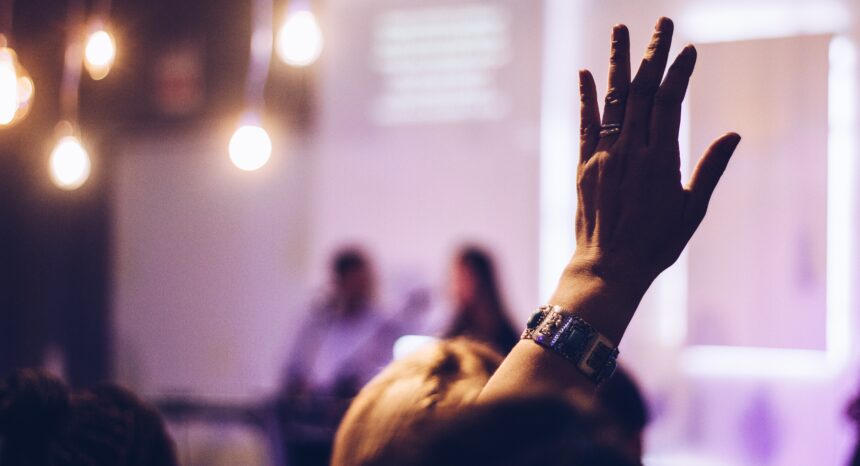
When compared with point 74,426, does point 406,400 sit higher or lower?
higher

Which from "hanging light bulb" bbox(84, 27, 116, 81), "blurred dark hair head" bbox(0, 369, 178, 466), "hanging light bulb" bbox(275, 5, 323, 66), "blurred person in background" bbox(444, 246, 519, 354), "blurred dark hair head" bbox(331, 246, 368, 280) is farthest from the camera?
"blurred dark hair head" bbox(331, 246, 368, 280)

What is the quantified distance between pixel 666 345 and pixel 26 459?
4.44 m

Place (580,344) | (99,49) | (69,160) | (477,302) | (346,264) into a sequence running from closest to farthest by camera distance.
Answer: (580,344) → (99,49) → (69,160) → (477,302) → (346,264)

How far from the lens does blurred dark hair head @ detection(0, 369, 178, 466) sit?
3.54ft

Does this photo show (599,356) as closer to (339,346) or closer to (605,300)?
(605,300)

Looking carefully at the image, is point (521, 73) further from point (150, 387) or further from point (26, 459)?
point (26, 459)

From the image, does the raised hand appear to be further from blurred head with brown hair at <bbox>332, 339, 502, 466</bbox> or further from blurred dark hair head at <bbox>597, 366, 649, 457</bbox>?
blurred dark hair head at <bbox>597, 366, 649, 457</bbox>

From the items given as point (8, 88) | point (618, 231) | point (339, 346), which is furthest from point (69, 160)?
point (618, 231)

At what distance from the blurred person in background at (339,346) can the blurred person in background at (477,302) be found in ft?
1.74

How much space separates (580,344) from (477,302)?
386cm

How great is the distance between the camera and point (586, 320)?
770mm

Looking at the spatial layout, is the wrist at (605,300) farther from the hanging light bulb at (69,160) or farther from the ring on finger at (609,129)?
the hanging light bulb at (69,160)

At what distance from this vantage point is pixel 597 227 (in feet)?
2.63

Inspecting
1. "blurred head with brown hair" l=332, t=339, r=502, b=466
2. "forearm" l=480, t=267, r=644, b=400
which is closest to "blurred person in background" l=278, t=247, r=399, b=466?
"blurred head with brown hair" l=332, t=339, r=502, b=466
